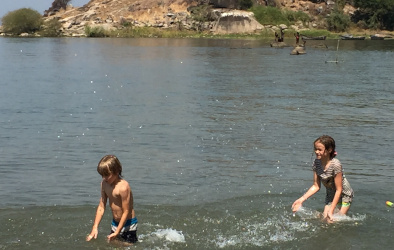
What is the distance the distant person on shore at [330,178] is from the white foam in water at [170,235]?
1.53 m

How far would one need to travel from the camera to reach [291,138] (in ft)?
47.0

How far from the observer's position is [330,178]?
26.8ft

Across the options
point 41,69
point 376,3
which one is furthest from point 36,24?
point 41,69

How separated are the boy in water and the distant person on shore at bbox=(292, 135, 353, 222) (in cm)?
213

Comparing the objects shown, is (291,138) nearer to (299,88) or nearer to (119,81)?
(299,88)

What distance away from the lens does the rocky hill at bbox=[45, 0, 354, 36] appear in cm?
8412

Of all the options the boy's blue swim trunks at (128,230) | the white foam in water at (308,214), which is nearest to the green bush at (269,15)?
the white foam in water at (308,214)

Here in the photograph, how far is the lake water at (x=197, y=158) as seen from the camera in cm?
866

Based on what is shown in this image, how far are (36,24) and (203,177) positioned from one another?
83351 mm

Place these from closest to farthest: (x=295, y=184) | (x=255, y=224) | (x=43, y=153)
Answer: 1. (x=255, y=224)
2. (x=295, y=184)
3. (x=43, y=153)

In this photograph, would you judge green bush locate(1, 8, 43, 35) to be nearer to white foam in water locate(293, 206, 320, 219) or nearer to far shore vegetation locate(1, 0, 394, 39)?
far shore vegetation locate(1, 0, 394, 39)

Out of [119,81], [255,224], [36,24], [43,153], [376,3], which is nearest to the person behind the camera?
[255,224]

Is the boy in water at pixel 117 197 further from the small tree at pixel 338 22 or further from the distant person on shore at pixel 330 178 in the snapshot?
the small tree at pixel 338 22

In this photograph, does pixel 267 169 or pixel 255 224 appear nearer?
pixel 255 224
